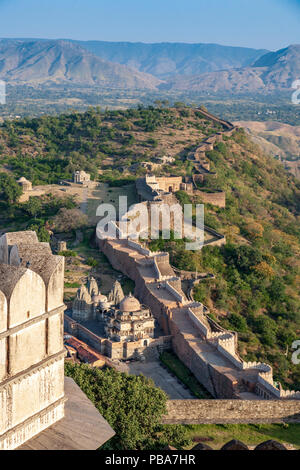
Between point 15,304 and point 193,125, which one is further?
point 193,125

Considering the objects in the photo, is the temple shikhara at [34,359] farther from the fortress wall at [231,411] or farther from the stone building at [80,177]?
the stone building at [80,177]

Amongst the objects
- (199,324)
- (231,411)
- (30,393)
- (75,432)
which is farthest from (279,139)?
(30,393)

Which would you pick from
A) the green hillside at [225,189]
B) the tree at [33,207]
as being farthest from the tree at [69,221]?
the green hillside at [225,189]

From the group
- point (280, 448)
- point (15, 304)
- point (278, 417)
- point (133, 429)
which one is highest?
point (15, 304)

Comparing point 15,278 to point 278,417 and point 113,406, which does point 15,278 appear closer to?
point 113,406

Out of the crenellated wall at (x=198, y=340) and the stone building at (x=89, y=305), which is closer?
the crenellated wall at (x=198, y=340)
